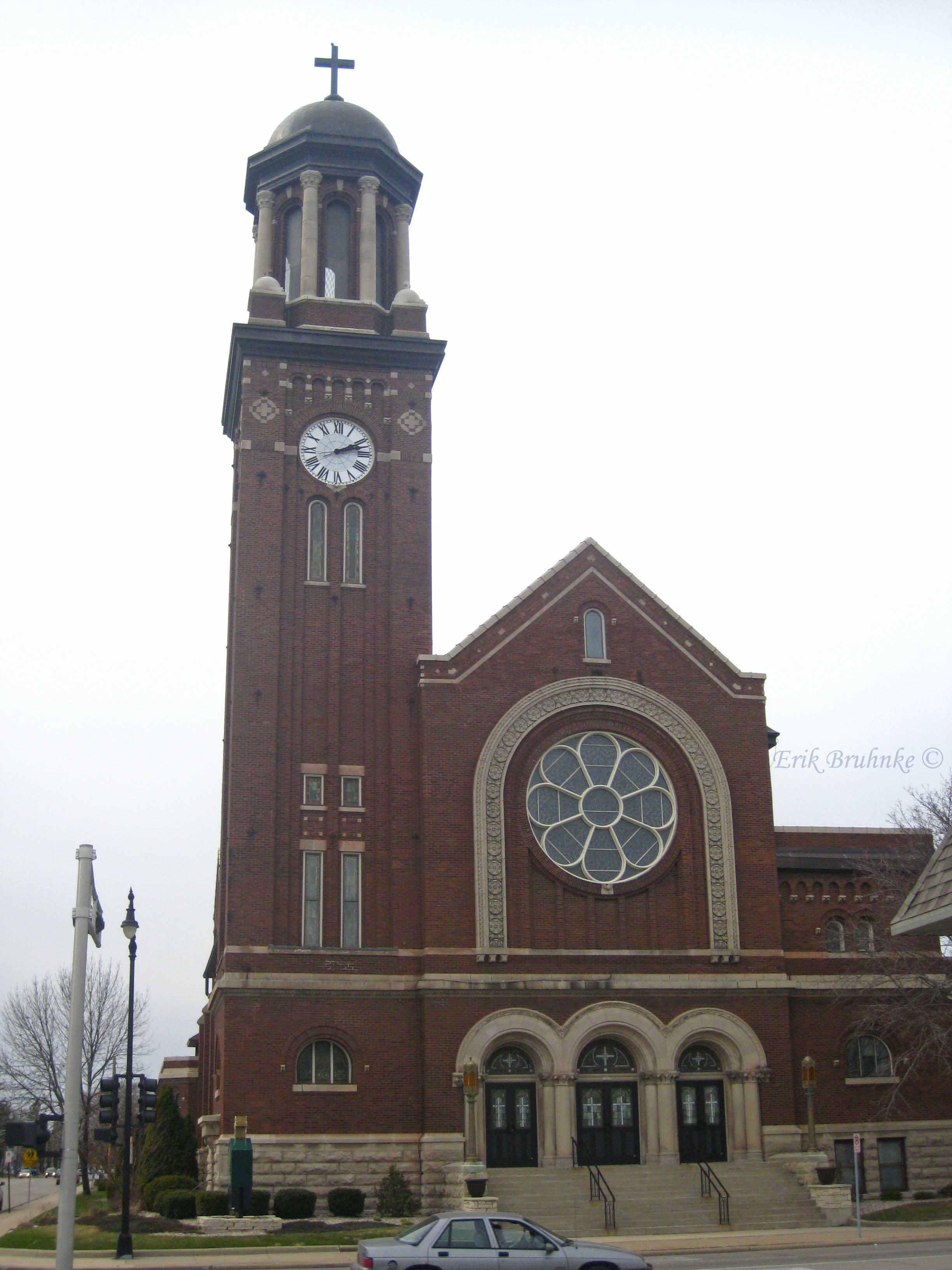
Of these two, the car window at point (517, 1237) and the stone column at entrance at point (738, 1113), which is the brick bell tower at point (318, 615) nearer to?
the stone column at entrance at point (738, 1113)

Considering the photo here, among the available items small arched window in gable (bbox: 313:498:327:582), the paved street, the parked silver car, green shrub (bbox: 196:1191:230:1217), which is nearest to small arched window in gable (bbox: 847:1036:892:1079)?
the paved street

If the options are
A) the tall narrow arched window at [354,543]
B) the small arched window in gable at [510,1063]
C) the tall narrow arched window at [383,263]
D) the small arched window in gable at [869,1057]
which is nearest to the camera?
the small arched window in gable at [510,1063]

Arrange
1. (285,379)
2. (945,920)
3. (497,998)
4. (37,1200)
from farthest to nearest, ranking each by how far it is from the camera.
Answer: (37,1200) < (285,379) < (497,998) < (945,920)

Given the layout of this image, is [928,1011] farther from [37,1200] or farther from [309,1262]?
[37,1200]

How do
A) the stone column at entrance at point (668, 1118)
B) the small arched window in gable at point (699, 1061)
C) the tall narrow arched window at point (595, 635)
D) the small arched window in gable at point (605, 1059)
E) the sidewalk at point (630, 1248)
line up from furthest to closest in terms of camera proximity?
the tall narrow arched window at point (595, 635) → the small arched window in gable at point (699, 1061) → the small arched window in gable at point (605, 1059) → the stone column at entrance at point (668, 1118) → the sidewalk at point (630, 1248)

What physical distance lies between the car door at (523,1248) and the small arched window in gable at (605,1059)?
16.3 meters

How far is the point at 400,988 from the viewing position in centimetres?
3759

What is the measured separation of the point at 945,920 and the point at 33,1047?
5998 centimetres

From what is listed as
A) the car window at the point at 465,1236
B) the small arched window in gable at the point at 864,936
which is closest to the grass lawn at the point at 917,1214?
the small arched window in gable at the point at 864,936

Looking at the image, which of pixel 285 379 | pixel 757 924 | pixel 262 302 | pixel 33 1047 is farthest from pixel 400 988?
pixel 33 1047

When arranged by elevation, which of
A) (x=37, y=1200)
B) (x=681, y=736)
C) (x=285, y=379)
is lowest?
(x=37, y=1200)

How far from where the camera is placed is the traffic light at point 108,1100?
26969mm

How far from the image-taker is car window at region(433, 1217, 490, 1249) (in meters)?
21.2

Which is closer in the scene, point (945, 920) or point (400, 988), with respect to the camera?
point (945, 920)
